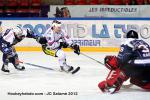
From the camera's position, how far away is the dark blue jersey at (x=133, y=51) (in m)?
5.37

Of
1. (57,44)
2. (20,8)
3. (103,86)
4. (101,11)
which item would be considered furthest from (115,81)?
(20,8)

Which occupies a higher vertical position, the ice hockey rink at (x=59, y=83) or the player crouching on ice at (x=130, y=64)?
the player crouching on ice at (x=130, y=64)

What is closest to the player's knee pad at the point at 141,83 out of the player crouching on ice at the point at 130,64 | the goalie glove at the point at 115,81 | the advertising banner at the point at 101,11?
the player crouching on ice at the point at 130,64

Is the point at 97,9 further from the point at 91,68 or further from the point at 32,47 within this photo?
the point at 91,68

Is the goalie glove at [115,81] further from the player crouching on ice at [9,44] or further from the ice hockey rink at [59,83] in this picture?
the player crouching on ice at [9,44]

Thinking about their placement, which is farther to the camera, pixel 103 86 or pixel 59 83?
pixel 59 83

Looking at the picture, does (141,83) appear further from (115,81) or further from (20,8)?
(20,8)

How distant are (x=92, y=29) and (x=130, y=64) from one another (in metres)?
3.69

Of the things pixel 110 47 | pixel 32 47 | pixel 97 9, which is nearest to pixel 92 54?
pixel 110 47

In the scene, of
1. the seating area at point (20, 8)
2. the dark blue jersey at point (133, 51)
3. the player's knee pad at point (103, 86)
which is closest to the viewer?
the dark blue jersey at point (133, 51)

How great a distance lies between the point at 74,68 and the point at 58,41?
49 centimetres

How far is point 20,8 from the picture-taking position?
37.0 ft

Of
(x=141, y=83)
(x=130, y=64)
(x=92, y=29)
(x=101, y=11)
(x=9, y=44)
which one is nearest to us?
(x=130, y=64)

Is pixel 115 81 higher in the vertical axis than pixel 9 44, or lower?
lower
